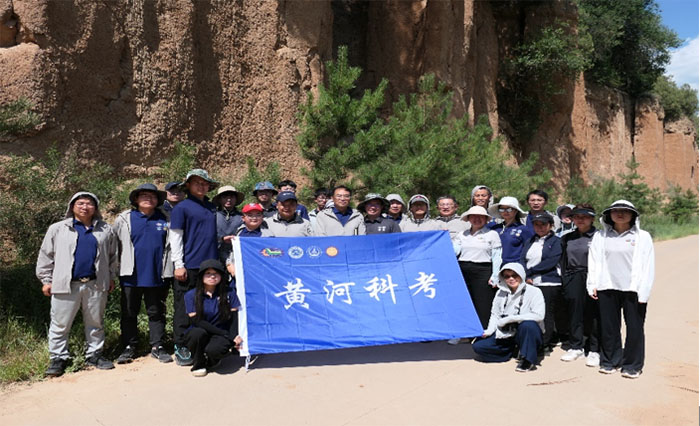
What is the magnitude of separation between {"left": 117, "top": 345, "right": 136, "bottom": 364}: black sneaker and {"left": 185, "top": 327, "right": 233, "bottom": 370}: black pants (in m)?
0.72

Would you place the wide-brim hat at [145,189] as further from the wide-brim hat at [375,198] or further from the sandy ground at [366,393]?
the wide-brim hat at [375,198]

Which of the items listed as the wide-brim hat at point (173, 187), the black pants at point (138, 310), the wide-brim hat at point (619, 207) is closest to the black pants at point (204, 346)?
the black pants at point (138, 310)

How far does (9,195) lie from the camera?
20.1ft

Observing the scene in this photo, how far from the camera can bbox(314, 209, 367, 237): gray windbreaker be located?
→ 5641mm

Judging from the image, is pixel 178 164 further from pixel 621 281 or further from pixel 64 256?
pixel 621 281

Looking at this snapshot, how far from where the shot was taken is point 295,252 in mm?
5141

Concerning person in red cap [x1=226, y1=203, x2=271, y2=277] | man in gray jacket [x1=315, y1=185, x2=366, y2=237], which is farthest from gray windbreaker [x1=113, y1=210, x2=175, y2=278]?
man in gray jacket [x1=315, y1=185, x2=366, y2=237]

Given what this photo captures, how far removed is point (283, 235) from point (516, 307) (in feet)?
7.88

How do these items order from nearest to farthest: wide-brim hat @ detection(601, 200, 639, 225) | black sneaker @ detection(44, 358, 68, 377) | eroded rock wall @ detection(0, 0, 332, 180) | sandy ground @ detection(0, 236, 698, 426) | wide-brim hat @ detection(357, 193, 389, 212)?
sandy ground @ detection(0, 236, 698, 426) < black sneaker @ detection(44, 358, 68, 377) < wide-brim hat @ detection(601, 200, 639, 225) < wide-brim hat @ detection(357, 193, 389, 212) < eroded rock wall @ detection(0, 0, 332, 180)

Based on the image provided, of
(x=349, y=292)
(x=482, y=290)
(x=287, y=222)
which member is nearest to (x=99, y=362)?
(x=287, y=222)

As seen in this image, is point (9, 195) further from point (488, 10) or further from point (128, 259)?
point (488, 10)

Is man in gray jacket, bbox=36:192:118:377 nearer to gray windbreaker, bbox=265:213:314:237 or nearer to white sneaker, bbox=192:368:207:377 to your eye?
white sneaker, bbox=192:368:207:377

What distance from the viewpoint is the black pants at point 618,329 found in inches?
182

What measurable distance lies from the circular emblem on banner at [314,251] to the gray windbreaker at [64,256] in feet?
6.06
